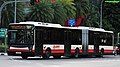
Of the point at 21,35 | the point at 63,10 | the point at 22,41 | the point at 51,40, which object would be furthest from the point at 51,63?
the point at 63,10

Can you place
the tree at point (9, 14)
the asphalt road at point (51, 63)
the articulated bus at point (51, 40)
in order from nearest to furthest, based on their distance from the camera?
the asphalt road at point (51, 63), the articulated bus at point (51, 40), the tree at point (9, 14)

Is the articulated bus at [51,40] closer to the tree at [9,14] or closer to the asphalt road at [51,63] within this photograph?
the asphalt road at [51,63]

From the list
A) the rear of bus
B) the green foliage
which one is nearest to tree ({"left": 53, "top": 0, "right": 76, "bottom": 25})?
the green foliage

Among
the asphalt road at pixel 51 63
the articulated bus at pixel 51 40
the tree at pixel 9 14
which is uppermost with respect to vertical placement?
the tree at pixel 9 14

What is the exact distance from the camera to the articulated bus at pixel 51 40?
121ft

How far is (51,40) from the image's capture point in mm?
39281

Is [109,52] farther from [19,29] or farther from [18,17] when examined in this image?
[18,17]

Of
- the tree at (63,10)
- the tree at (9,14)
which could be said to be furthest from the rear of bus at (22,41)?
the tree at (63,10)

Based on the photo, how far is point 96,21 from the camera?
8738cm

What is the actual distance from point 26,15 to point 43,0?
355 centimetres

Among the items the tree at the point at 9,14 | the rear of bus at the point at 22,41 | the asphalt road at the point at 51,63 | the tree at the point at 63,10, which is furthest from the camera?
the tree at the point at 63,10

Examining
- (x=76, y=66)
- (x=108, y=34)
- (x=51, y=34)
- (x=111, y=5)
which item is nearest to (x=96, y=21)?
(x=111, y=5)

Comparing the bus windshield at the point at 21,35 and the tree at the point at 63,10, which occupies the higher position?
the tree at the point at 63,10

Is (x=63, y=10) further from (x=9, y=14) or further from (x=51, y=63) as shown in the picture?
(x=51, y=63)
